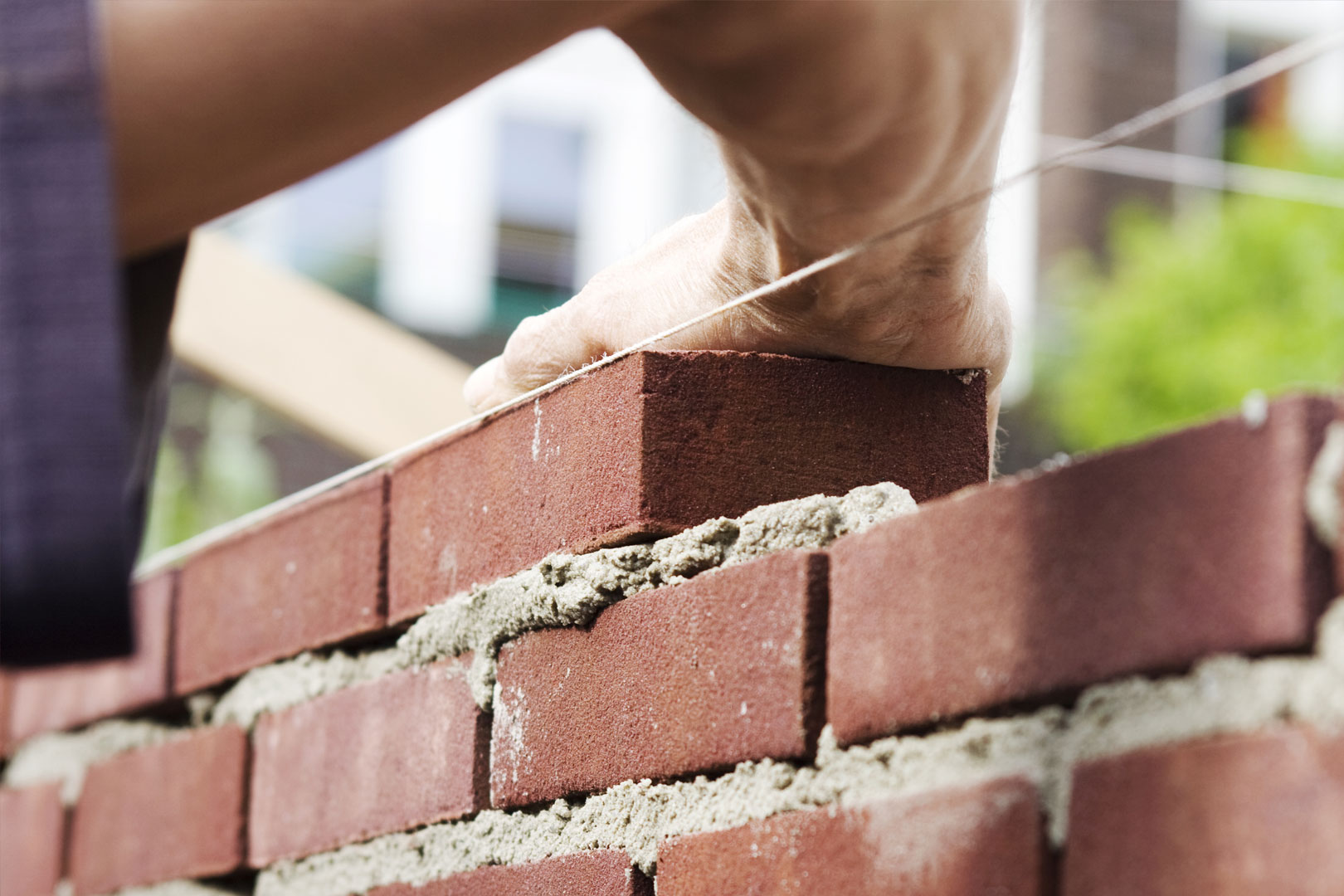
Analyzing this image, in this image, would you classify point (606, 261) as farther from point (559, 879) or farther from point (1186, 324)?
point (1186, 324)

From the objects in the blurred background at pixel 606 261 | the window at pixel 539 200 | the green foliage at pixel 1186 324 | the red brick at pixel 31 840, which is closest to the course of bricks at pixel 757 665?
the red brick at pixel 31 840

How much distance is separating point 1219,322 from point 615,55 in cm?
409

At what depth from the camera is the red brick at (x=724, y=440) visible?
40.8 inches

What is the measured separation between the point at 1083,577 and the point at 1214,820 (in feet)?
0.40

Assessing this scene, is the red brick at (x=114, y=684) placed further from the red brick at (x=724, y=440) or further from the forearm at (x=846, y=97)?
the forearm at (x=846, y=97)

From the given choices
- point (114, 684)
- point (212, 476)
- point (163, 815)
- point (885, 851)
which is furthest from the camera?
point (212, 476)

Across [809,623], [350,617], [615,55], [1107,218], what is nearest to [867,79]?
[809,623]

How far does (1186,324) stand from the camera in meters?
8.07

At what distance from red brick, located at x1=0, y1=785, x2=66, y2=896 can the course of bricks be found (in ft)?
0.36

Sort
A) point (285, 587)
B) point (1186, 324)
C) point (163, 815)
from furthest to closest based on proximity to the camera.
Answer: point (1186, 324), point (163, 815), point (285, 587)

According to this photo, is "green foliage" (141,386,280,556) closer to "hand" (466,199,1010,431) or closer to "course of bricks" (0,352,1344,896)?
"course of bricks" (0,352,1344,896)

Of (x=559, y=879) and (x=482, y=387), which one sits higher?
(x=482, y=387)

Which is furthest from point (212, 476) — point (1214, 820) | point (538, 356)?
point (1214, 820)

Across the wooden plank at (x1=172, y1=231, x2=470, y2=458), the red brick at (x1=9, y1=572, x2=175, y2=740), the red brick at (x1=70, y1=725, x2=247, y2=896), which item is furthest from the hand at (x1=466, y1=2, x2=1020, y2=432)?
the wooden plank at (x1=172, y1=231, x2=470, y2=458)
